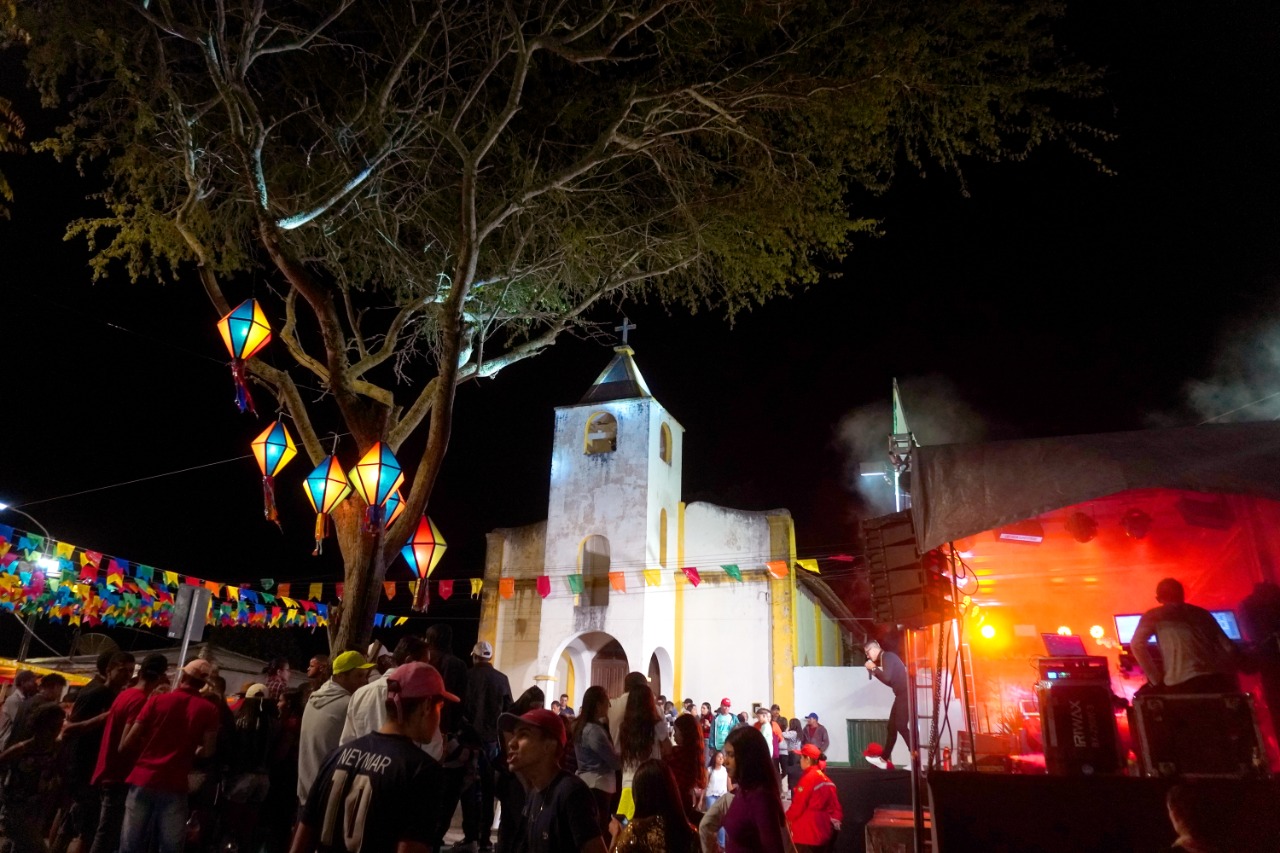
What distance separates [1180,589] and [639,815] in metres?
4.80

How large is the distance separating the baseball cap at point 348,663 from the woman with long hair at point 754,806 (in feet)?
9.52

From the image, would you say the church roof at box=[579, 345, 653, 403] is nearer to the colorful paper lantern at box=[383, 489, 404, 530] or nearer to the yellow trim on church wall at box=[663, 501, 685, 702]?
the yellow trim on church wall at box=[663, 501, 685, 702]

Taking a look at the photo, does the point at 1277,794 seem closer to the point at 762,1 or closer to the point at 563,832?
the point at 563,832

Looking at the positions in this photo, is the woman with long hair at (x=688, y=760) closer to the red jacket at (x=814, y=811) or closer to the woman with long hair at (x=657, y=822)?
the woman with long hair at (x=657, y=822)

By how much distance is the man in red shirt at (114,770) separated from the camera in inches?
204

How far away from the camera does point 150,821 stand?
16.5 ft

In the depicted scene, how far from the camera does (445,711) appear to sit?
19.8ft

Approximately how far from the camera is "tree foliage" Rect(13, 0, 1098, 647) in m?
7.75

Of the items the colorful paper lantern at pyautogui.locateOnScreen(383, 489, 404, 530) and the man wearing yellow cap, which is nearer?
the man wearing yellow cap

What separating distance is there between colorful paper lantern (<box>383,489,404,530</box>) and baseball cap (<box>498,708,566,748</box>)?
4.72 m

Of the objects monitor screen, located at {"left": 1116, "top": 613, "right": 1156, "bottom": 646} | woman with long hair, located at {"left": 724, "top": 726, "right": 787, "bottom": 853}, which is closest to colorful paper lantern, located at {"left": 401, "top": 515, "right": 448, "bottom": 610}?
woman with long hair, located at {"left": 724, "top": 726, "right": 787, "bottom": 853}

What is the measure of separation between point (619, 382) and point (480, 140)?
1657 centimetres

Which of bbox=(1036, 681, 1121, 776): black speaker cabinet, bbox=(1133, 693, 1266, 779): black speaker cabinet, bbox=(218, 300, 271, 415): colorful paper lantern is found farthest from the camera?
bbox=(218, 300, 271, 415): colorful paper lantern

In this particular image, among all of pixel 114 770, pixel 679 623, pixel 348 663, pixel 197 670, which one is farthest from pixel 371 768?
pixel 679 623
